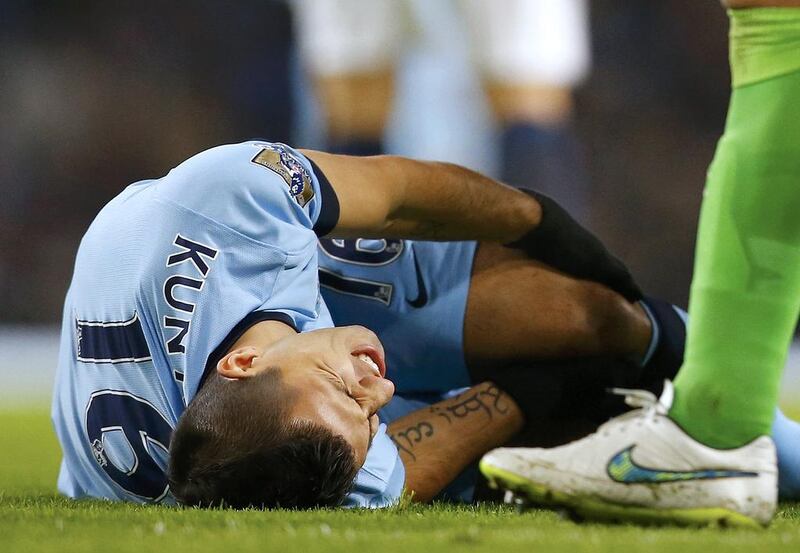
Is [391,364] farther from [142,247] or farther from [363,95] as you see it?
[363,95]

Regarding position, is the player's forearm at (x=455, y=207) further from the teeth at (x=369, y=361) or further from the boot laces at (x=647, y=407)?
the boot laces at (x=647, y=407)

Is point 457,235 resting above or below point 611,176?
above

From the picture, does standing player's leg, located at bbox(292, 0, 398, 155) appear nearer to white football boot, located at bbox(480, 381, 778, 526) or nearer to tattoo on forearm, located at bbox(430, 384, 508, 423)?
tattoo on forearm, located at bbox(430, 384, 508, 423)

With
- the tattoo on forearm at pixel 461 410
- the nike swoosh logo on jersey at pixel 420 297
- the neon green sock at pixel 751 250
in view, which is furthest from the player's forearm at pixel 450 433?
the neon green sock at pixel 751 250

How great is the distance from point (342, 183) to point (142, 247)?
44cm

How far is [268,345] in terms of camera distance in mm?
2393

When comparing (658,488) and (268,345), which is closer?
(658,488)

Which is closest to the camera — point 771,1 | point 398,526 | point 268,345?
point 771,1

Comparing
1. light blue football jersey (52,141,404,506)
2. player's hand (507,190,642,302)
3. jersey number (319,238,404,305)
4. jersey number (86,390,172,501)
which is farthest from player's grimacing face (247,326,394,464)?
player's hand (507,190,642,302)

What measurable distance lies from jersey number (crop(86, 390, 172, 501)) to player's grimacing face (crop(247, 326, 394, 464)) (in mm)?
294

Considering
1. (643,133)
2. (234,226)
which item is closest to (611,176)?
(643,133)

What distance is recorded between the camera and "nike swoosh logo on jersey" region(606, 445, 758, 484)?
193 centimetres

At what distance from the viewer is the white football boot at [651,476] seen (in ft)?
6.33

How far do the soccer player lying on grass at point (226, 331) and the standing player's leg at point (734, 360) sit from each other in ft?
1.46
